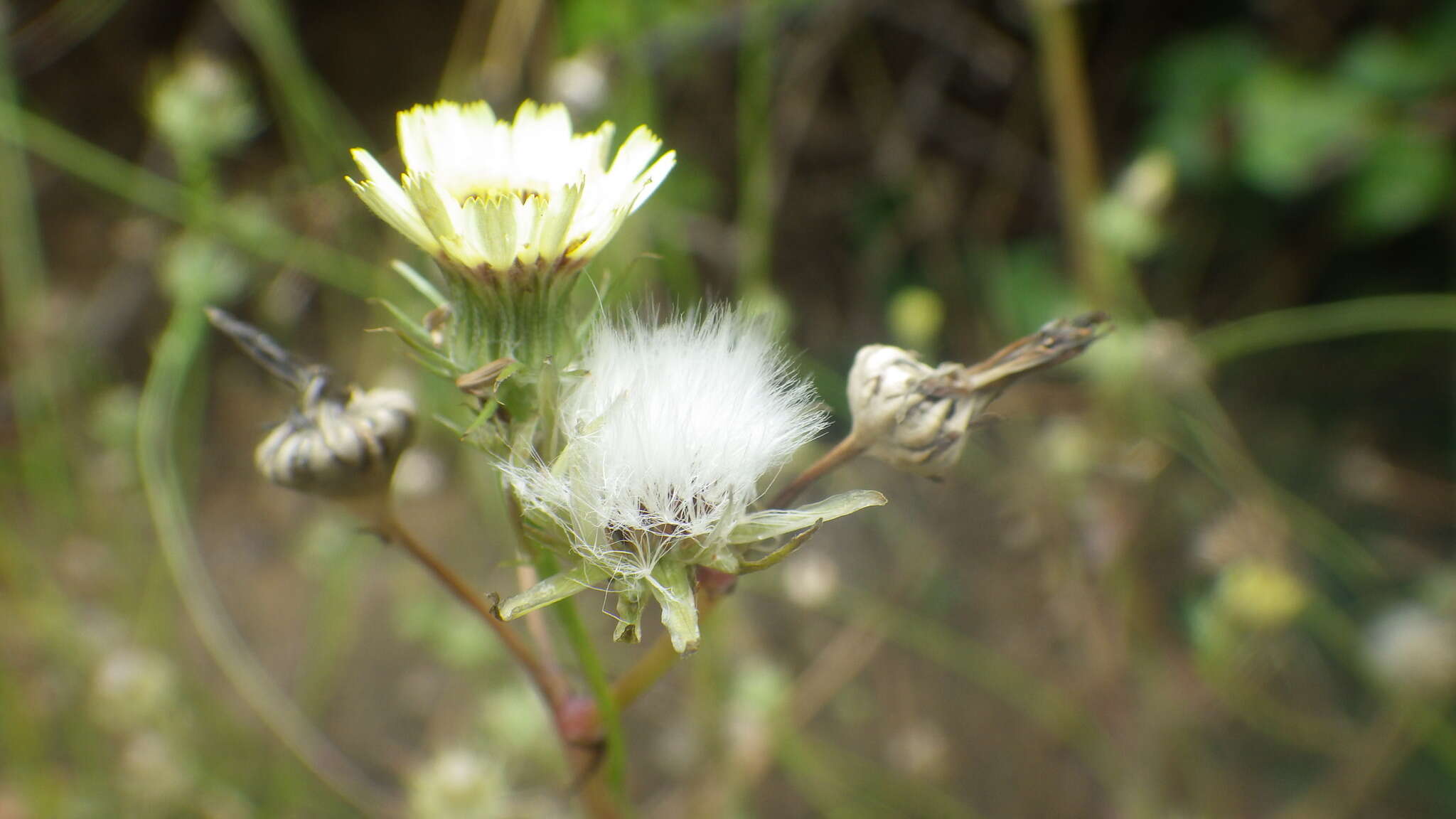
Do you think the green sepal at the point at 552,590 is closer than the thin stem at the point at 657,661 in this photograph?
Yes

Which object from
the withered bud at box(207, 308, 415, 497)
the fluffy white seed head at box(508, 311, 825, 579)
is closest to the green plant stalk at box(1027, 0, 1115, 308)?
the fluffy white seed head at box(508, 311, 825, 579)

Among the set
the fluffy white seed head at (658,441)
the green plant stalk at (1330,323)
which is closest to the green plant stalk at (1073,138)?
the green plant stalk at (1330,323)

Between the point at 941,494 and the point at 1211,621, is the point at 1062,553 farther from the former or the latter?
the point at 941,494

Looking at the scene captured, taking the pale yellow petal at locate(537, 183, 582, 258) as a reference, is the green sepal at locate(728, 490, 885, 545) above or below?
below

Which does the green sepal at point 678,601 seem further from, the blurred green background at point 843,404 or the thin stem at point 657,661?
the blurred green background at point 843,404

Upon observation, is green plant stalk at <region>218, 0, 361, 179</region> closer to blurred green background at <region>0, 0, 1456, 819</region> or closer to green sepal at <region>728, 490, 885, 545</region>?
blurred green background at <region>0, 0, 1456, 819</region>

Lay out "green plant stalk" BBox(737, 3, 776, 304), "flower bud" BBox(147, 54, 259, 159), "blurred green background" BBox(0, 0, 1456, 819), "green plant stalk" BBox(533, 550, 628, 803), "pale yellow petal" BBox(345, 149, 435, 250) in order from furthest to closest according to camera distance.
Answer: "green plant stalk" BBox(737, 3, 776, 304) → "blurred green background" BBox(0, 0, 1456, 819) → "flower bud" BBox(147, 54, 259, 159) → "green plant stalk" BBox(533, 550, 628, 803) → "pale yellow petal" BBox(345, 149, 435, 250)

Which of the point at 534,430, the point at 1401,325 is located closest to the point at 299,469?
the point at 534,430

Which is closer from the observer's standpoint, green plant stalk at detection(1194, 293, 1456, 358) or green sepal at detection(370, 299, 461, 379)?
green sepal at detection(370, 299, 461, 379)
